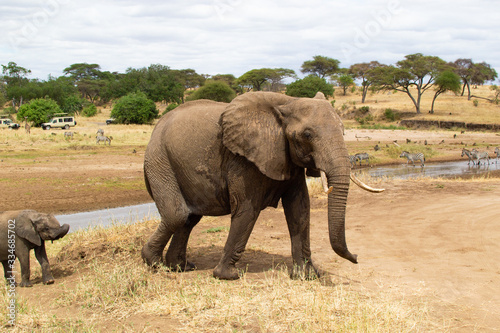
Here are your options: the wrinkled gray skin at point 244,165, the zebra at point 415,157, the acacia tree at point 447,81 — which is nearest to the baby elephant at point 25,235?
the wrinkled gray skin at point 244,165

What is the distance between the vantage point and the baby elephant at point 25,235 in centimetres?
691

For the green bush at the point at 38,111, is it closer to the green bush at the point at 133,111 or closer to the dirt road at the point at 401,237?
the green bush at the point at 133,111

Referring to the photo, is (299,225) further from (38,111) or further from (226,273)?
(38,111)

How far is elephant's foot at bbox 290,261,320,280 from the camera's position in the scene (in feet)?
21.3

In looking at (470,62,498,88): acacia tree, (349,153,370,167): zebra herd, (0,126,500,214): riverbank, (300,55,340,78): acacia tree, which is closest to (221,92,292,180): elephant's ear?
(0,126,500,214): riverbank

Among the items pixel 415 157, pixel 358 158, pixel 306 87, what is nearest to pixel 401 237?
pixel 358 158

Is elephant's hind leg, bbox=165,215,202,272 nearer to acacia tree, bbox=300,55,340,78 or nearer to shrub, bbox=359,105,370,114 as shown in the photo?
shrub, bbox=359,105,370,114

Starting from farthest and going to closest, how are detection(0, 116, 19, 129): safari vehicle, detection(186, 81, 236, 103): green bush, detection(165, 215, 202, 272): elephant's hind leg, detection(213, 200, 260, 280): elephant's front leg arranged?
1. detection(186, 81, 236, 103): green bush
2. detection(0, 116, 19, 129): safari vehicle
3. detection(165, 215, 202, 272): elephant's hind leg
4. detection(213, 200, 260, 280): elephant's front leg

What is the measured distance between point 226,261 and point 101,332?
1916mm

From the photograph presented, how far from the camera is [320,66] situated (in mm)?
71062

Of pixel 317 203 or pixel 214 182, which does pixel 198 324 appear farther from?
pixel 317 203

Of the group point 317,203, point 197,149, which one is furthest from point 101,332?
point 317,203

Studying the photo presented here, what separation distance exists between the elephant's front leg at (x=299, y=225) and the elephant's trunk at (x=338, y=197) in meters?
1.07

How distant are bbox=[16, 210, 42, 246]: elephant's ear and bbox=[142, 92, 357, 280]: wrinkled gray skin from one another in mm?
1502
